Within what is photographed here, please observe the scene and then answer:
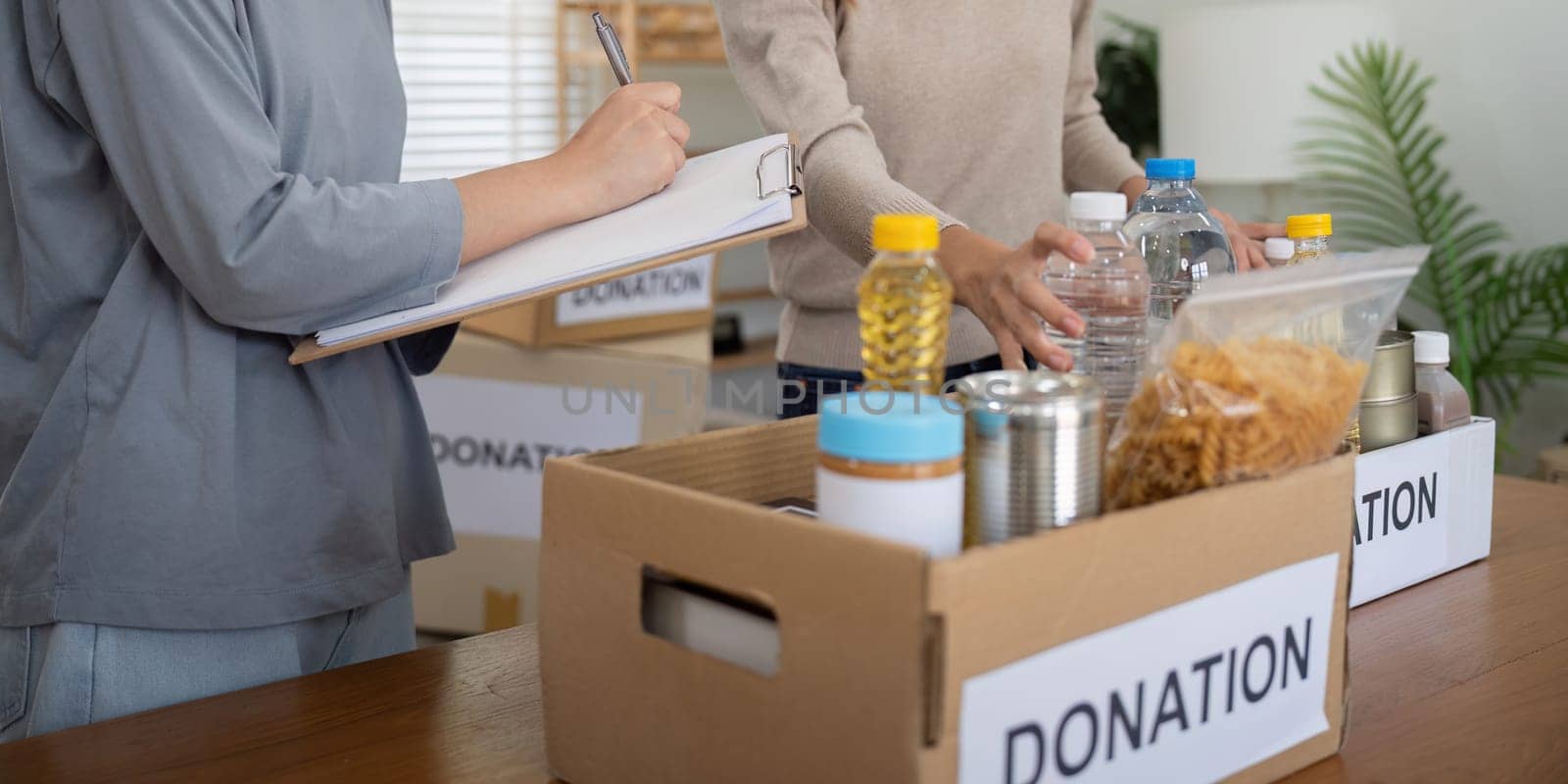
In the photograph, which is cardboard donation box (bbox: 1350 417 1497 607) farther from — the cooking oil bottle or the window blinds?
the window blinds

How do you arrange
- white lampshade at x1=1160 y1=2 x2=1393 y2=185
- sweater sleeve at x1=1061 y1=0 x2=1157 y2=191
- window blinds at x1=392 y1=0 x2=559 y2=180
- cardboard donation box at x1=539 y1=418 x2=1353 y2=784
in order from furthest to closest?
window blinds at x1=392 y1=0 x2=559 y2=180 → white lampshade at x1=1160 y1=2 x2=1393 y2=185 → sweater sleeve at x1=1061 y1=0 x2=1157 y2=191 → cardboard donation box at x1=539 y1=418 x2=1353 y2=784

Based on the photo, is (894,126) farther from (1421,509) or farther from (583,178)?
(1421,509)

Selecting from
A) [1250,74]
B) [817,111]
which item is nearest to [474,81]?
[1250,74]

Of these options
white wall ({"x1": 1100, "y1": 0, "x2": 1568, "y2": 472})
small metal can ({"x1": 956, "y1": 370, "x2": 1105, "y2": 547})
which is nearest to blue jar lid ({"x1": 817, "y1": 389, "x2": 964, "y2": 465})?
small metal can ({"x1": 956, "y1": 370, "x2": 1105, "y2": 547})

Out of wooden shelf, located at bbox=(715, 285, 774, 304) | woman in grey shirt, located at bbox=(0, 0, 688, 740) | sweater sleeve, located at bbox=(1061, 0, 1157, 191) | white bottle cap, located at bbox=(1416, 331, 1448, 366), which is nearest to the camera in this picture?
woman in grey shirt, located at bbox=(0, 0, 688, 740)

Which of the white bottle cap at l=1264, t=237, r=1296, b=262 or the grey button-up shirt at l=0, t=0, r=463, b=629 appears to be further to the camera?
the white bottle cap at l=1264, t=237, r=1296, b=262

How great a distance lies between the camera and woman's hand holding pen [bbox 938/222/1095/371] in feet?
2.64

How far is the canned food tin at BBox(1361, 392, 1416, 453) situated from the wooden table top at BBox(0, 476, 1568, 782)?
12cm

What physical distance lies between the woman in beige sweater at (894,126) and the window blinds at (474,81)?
7.34 ft

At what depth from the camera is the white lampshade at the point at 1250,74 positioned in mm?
2645

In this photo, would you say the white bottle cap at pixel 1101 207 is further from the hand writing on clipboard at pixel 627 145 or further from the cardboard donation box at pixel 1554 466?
the cardboard donation box at pixel 1554 466

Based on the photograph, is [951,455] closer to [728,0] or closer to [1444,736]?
[1444,736]

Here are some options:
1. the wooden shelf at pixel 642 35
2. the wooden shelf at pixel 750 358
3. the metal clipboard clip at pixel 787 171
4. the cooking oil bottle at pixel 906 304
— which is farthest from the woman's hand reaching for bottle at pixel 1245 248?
the wooden shelf at pixel 642 35

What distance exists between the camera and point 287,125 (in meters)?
0.96
